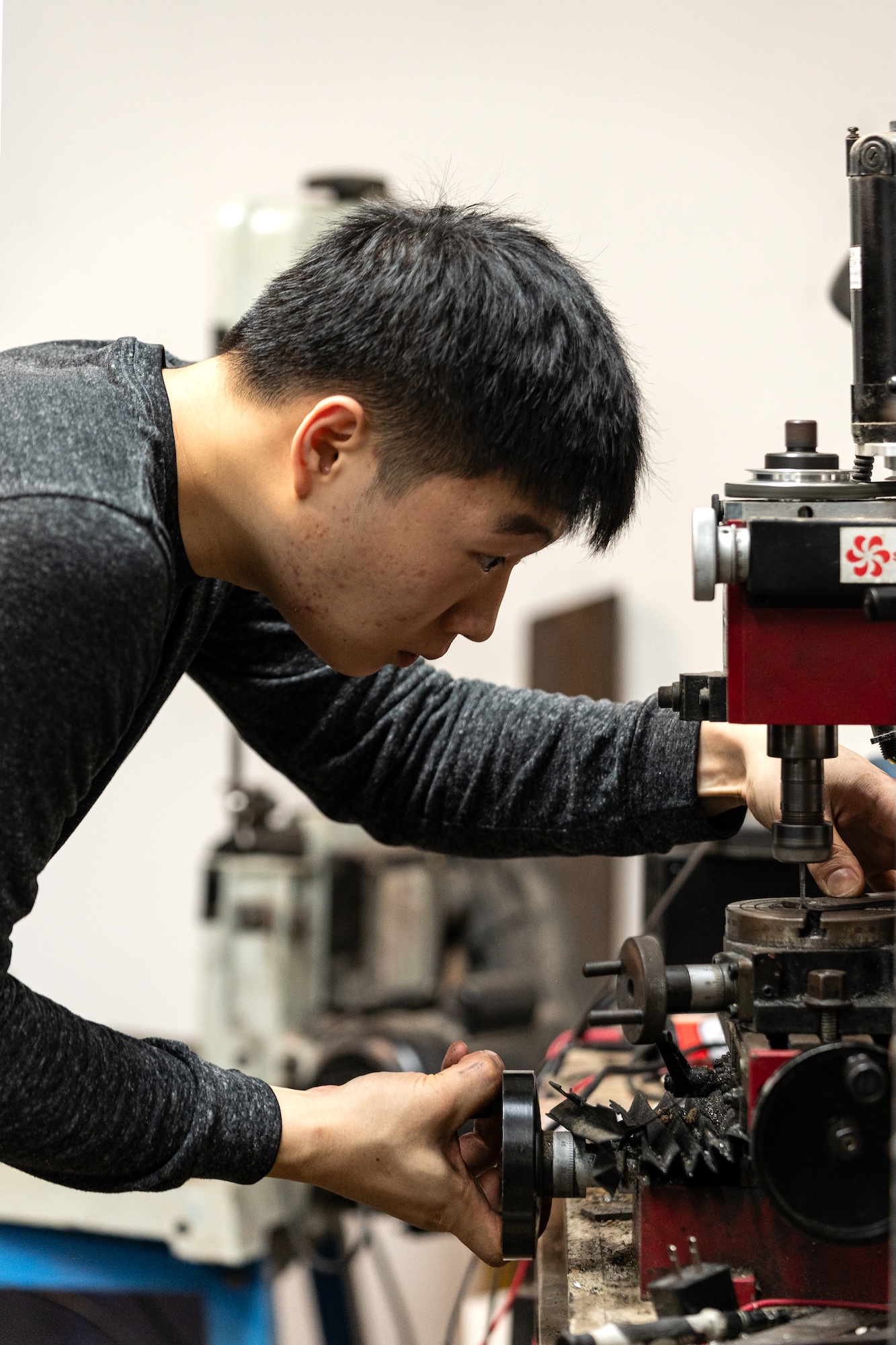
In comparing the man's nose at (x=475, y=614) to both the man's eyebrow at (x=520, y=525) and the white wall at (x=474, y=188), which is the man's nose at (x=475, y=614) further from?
the white wall at (x=474, y=188)

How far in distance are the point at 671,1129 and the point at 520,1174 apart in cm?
10

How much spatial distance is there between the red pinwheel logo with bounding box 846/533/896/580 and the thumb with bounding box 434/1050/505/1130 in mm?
385

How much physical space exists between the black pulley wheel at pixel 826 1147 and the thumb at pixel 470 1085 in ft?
0.76

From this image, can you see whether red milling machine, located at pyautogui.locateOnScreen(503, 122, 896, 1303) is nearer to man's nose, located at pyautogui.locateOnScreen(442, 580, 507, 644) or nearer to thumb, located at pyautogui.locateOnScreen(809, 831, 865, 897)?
thumb, located at pyautogui.locateOnScreen(809, 831, 865, 897)

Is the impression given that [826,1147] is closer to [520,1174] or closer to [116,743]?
[520,1174]

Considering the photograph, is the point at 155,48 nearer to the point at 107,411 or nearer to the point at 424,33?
the point at 424,33

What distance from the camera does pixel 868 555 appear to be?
78cm

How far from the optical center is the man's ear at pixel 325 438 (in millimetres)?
899

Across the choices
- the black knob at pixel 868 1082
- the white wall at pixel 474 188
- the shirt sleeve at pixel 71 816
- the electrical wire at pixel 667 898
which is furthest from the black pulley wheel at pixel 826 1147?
the white wall at pixel 474 188

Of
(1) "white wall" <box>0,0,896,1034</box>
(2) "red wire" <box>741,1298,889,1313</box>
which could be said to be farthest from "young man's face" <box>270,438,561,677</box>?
(1) "white wall" <box>0,0,896,1034</box>

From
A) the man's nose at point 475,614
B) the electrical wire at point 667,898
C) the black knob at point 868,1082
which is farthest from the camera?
the electrical wire at point 667,898

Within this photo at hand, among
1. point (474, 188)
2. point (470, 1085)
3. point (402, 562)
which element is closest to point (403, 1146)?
point (470, 1085)

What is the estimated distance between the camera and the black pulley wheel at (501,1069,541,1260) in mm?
822

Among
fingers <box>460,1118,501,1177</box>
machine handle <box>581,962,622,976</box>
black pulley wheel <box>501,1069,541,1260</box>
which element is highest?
machine handle <box>581,962,622,976</box>
